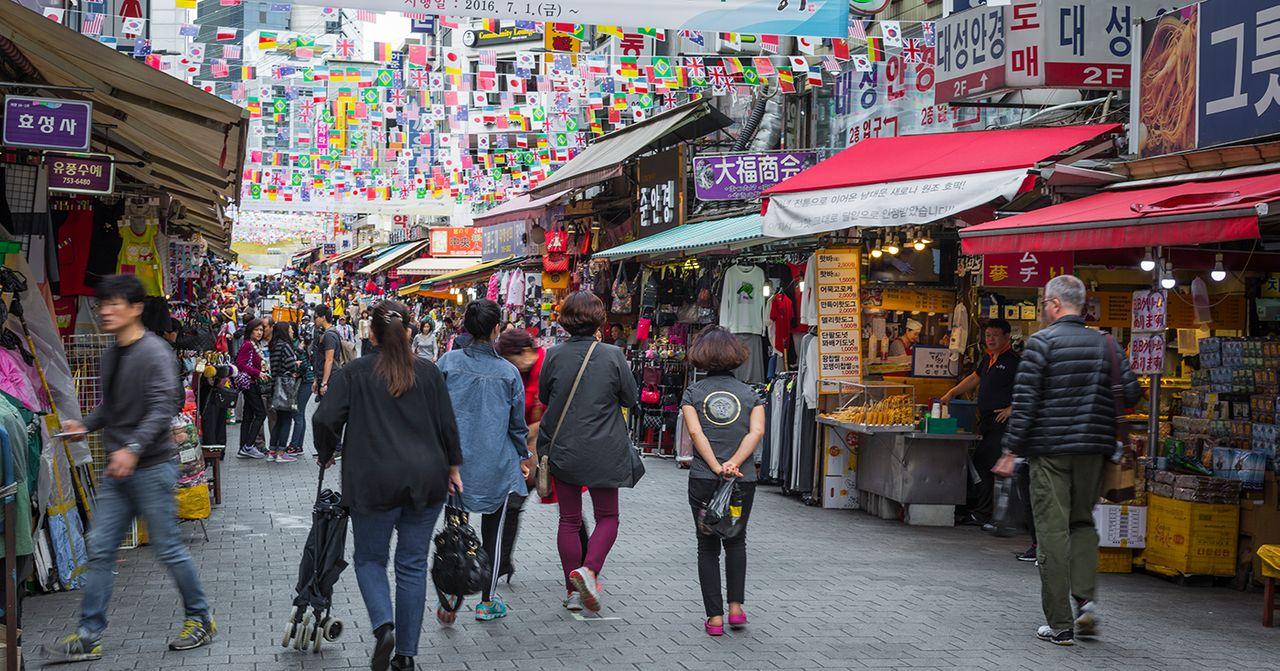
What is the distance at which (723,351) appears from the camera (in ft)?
23.4

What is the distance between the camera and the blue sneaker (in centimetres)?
714

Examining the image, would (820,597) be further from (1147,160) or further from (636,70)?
(636,70)

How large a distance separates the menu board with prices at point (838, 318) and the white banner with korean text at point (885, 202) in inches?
27.3

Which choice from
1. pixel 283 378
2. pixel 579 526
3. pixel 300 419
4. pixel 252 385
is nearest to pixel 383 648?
pixel 579 526

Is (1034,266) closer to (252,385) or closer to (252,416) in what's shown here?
(252,385)

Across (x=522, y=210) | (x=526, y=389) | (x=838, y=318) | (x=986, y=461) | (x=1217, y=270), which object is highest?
(x=522, y=210)

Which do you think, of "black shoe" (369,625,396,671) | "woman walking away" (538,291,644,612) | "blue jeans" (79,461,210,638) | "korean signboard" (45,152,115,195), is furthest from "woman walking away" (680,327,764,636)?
"korean signboard" (45,152,115,195)

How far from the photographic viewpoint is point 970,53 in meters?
12.1

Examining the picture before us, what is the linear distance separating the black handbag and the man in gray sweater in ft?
3.97

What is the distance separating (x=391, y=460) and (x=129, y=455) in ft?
4.30

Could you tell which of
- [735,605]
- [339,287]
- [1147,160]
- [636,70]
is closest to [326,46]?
[636,70]

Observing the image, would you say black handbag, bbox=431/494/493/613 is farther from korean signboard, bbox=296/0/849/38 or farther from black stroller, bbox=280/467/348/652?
korean signboard, bbox=296/0/849/38

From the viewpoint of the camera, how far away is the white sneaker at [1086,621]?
7.02 meters

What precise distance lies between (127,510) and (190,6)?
7.46 metres
